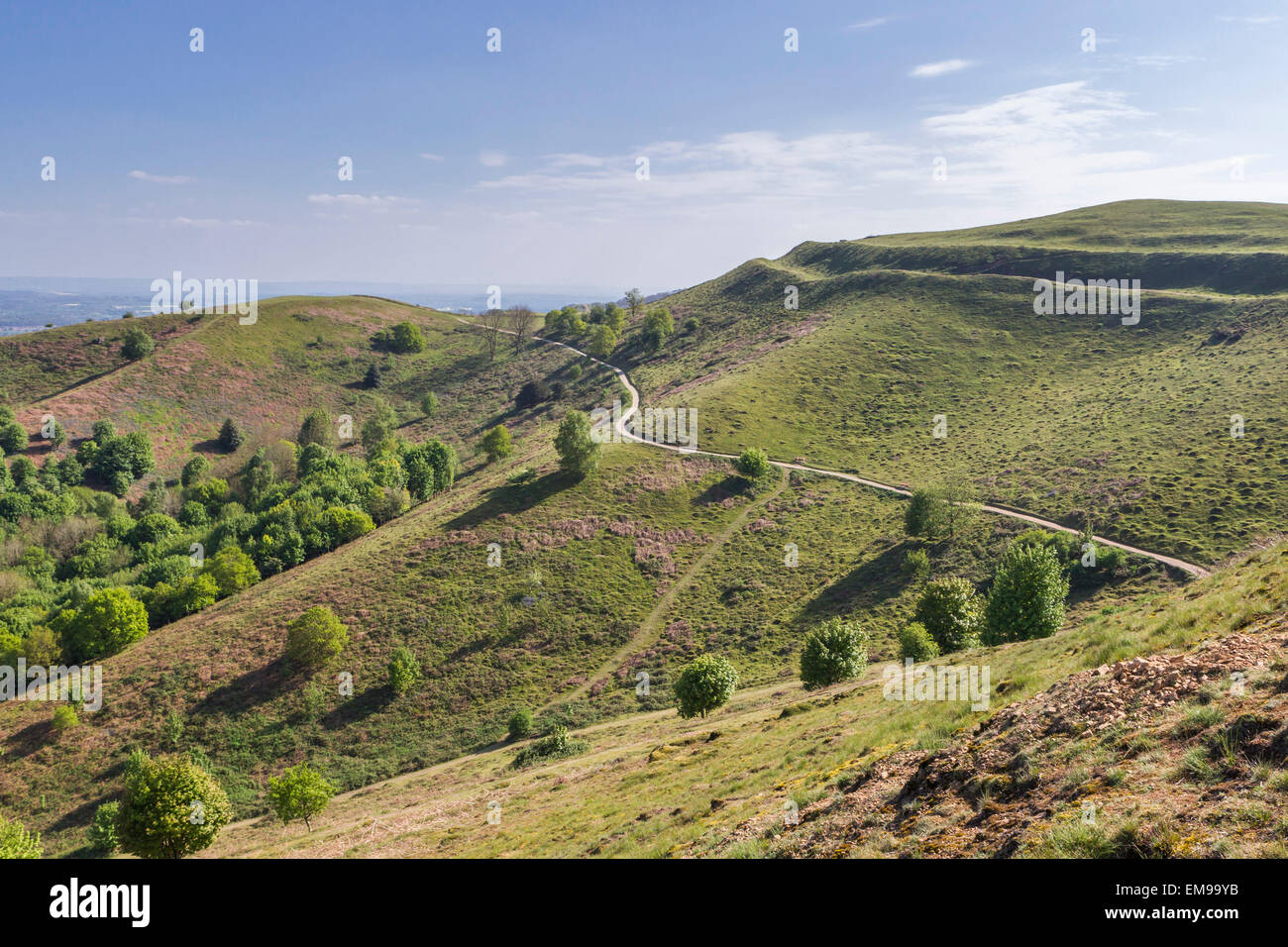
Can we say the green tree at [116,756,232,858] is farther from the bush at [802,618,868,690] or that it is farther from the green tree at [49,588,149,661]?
the bush at [802,618,868,690]

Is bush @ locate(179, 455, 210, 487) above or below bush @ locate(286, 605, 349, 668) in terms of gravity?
above

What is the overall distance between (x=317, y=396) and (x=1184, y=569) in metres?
146

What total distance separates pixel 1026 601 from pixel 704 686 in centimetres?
2144

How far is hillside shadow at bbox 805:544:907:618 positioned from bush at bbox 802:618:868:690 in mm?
16153

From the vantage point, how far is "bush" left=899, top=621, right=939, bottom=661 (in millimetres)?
39625

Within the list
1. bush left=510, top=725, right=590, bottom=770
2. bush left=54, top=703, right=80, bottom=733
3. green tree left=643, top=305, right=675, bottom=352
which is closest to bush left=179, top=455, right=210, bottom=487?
bush left=54, top=703, right=80, bottom=733

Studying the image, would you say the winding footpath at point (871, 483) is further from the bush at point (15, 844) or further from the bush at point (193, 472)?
the bush at point (193, 472)

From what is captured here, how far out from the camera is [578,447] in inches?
2968

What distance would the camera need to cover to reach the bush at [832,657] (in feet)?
127

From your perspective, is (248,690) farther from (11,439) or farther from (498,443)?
A: (11,439)

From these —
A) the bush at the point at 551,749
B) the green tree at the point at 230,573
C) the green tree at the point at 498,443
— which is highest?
the green tree at the point at 498,443

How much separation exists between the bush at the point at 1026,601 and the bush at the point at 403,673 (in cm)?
4401

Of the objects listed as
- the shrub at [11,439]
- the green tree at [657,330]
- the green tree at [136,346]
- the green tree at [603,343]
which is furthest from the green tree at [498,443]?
the green tree at [136,346]
